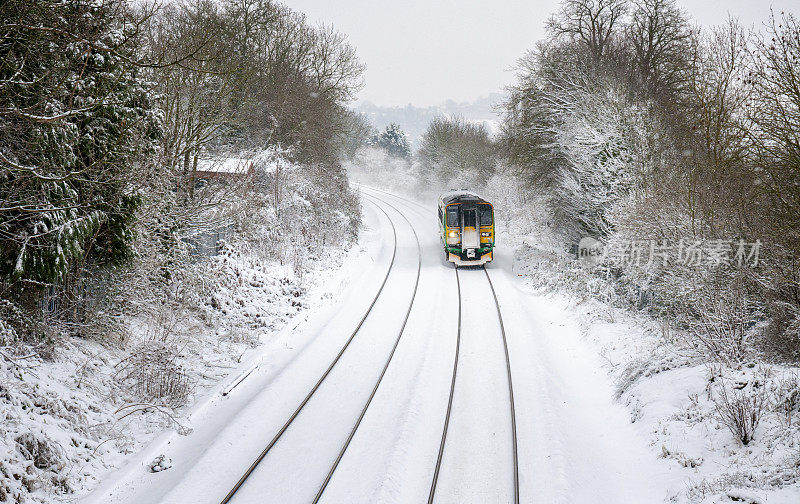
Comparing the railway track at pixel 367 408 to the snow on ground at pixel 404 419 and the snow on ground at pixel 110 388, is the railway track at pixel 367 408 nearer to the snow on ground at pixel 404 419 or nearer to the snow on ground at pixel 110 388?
the snow on ground at pixel 404 419

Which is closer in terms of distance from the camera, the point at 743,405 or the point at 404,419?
the point at 743,405

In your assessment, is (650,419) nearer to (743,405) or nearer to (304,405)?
(743,405)

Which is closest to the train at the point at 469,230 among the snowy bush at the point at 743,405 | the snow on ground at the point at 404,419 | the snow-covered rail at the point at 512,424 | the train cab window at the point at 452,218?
the train cab window at the point at 452,218

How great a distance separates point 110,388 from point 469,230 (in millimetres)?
13545

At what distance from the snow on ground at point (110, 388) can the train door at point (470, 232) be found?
7.86m

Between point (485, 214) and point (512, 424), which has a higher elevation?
point (485, 214)

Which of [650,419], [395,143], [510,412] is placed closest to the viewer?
[650,419]

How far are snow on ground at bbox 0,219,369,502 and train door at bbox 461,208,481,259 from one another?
7.86 m

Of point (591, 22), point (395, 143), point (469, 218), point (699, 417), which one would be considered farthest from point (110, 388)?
point (395, 143)

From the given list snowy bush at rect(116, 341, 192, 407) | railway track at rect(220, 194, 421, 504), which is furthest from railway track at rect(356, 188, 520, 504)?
snowy bush at rect(116, 341, 192, 407)

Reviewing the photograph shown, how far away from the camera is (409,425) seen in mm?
7969

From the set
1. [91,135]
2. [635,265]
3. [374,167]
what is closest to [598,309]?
[635,265]

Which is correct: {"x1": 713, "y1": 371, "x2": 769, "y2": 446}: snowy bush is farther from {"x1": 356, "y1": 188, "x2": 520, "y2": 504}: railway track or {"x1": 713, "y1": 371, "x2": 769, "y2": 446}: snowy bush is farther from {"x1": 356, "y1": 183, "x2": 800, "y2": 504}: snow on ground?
{"x1": 356, "y1": 188, "x2": 520, "y2": 504}: railway track

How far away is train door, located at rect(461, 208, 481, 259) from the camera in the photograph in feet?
61.3
